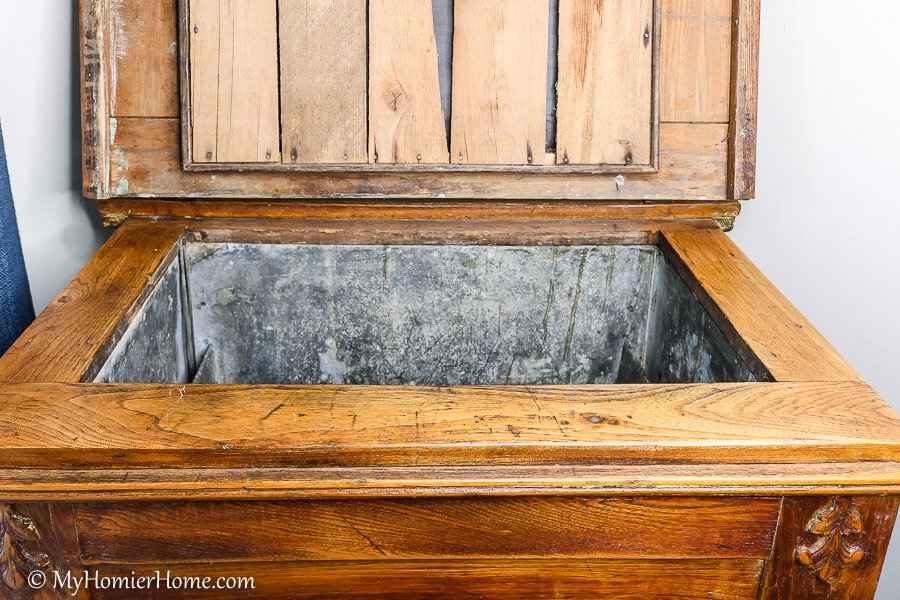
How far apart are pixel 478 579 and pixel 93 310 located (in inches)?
26.8

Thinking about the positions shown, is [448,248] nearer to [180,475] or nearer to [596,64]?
[596,64]

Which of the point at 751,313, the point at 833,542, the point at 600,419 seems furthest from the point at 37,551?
the point at 751,313

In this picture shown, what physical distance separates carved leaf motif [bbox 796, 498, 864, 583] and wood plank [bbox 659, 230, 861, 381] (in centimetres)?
19

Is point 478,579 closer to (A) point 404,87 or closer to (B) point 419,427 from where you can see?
(B) point 419,427

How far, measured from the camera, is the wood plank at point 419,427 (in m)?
0.93

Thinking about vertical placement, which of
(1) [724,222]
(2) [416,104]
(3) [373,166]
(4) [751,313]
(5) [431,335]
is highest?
(2) [416,104]

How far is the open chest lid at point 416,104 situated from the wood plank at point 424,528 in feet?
2.63

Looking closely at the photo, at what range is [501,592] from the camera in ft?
3.35

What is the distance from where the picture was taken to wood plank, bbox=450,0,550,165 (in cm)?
160

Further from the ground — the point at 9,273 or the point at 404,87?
the point at 404,87

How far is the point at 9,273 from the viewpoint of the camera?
1.33m

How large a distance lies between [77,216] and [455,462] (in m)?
1.11

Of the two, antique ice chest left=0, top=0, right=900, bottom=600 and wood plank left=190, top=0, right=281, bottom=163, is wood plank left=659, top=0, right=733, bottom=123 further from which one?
wood plank left=190, top=0, right=281, bottom=163

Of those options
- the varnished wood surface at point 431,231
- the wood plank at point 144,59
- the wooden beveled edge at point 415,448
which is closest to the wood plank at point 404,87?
the varnished wood surface at point 431,231
